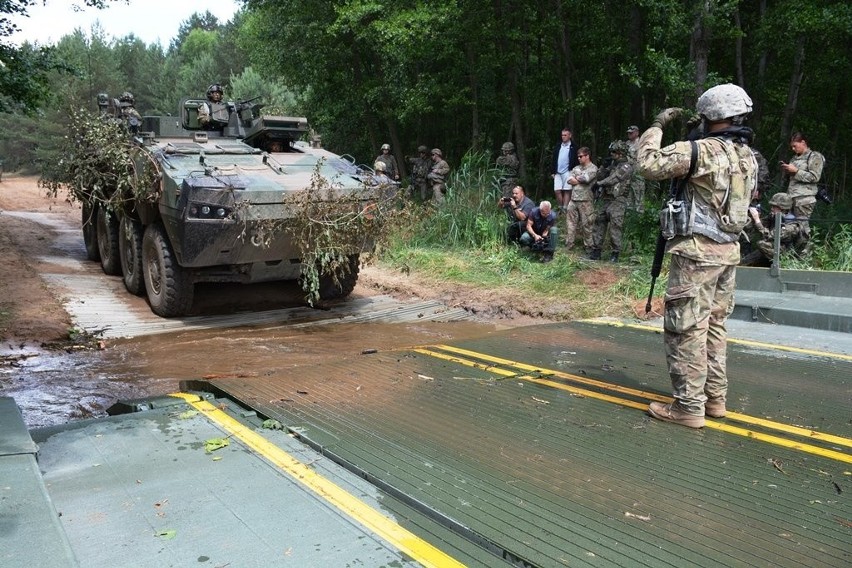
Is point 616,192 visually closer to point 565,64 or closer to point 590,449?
point 565,64

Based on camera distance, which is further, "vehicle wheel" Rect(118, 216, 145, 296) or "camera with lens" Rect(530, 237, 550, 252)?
"camera with lens" Rect(530, 237, 550, 252)

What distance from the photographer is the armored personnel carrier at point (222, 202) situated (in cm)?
750

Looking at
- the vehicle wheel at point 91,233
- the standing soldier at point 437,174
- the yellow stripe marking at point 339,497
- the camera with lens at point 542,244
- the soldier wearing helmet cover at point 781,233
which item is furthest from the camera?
the standing soldier at point 437,174

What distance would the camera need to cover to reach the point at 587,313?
8.92 meters

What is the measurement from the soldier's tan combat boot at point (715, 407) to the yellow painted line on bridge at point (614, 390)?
2.0 inches

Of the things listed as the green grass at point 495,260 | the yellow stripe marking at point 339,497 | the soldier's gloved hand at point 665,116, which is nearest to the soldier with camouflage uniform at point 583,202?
the green grass at point 495,260

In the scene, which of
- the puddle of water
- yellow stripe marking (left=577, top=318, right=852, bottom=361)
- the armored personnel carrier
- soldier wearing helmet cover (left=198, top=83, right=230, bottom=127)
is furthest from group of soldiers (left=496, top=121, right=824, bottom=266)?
soldier wearing helmet cover (left=198, top=83, right=230, bottom=127)

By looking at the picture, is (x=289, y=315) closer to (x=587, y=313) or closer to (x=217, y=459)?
(x=587, y=313)

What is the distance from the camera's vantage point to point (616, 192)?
35.6 feet

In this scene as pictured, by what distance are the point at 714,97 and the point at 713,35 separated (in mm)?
9396

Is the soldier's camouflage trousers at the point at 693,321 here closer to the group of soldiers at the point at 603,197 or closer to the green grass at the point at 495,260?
the green grass at the point at 495,260

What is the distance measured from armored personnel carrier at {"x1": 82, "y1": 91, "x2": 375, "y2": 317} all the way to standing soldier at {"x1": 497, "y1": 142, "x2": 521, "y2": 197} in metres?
4.63

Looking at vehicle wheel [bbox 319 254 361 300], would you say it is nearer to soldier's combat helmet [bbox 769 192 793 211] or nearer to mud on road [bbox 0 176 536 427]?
mud on road [bbox 0 176 536 427]

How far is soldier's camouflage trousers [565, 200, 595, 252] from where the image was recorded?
37.6ft
